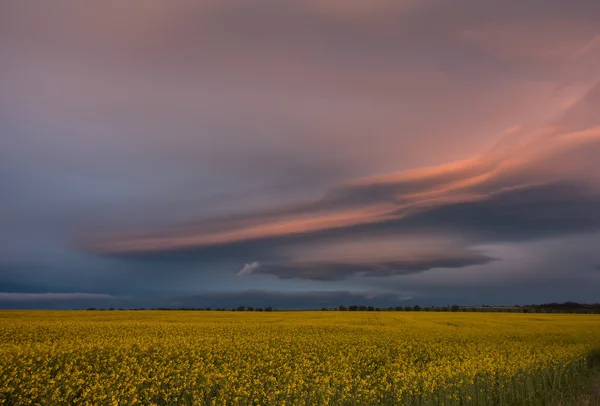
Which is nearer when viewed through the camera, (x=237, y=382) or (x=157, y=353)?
(x=237, y=382)

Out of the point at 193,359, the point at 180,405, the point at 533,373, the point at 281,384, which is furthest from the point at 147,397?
the point at 533,373

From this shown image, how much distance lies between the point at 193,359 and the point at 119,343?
5192 mm

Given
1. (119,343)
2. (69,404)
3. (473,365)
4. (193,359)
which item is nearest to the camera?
(69,404)

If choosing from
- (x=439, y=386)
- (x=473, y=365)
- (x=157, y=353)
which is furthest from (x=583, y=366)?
(x=157, y=353)

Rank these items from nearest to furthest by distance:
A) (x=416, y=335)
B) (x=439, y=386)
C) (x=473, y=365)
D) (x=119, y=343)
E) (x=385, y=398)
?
1. (x=385, y=398)
2. (x=439, y=386)
3. (x=473, y=365)
4. (x=119, y=343)
5. (x=416, y=335)

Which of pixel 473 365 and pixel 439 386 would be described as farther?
pixel 473 365

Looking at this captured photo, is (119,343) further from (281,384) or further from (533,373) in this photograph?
(533,373)

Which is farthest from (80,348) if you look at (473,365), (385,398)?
(473,365)

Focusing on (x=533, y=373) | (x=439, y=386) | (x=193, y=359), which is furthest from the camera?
(x=193, y=359)

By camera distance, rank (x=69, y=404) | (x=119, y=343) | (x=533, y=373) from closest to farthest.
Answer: (x=69, y=404) → (x=533, y=373) → (x=119, y=343)

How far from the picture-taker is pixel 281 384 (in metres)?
13.7

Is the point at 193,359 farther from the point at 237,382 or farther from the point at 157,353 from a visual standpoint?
the point at 237,382

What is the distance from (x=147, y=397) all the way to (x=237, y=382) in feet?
8.89

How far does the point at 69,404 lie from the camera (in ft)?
41.1
